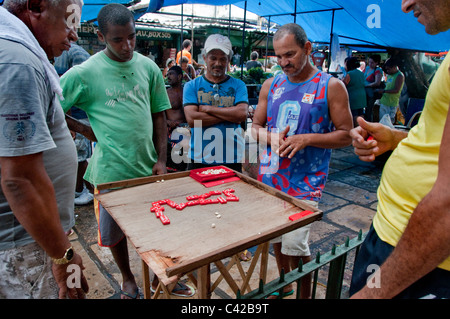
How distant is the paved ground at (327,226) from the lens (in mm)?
2695

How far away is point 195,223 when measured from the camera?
1.49 meters

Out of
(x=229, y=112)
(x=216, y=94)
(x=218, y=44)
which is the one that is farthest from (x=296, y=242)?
(x=218, y=44)

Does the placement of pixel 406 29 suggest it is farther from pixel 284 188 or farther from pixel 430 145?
pixel 430 145

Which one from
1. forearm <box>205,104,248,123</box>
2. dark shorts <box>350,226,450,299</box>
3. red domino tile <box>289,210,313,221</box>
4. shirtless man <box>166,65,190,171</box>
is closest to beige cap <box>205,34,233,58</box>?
forearm <box>205,104,248,123</box>

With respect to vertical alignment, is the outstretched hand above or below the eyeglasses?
below

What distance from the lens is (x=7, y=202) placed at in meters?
1.25

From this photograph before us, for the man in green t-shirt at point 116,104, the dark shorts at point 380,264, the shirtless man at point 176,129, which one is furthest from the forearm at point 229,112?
the dark shorts at point 380,264

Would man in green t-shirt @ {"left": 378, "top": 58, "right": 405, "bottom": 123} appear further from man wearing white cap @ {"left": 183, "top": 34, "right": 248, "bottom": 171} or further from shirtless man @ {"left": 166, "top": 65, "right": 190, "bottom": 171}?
man wearing white cap @ {"left": 183, "top": 34, "right": 248, "bottom": 171}

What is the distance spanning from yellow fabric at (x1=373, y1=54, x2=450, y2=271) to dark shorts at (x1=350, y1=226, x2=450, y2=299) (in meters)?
0.05

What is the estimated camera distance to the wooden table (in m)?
1.22

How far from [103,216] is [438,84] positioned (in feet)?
7.40

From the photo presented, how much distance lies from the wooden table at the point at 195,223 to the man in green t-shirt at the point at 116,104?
443 millimetres
